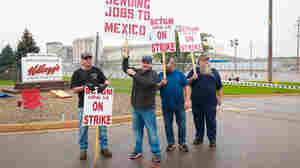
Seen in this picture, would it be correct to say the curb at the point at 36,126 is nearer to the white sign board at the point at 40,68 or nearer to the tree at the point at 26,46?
the white sign board at the point at 40,68

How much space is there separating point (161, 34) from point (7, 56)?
176 ft

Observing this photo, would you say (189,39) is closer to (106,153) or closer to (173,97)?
(173,97)

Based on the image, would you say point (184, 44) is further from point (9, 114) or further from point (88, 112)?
point (9, 114)

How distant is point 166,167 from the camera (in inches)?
176

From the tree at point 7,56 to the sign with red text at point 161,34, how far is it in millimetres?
50797

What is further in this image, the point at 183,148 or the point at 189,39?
the point at 189,39

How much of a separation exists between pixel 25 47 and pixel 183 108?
46.5 metres

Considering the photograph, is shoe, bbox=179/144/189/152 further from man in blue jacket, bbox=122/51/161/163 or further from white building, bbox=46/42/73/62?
white building, bbox=46/42/73/62

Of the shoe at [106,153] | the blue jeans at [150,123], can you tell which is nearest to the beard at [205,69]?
the blue jeans at [150,123]

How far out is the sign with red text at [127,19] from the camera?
493cm

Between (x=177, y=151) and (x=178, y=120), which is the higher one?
(x=178, y=120)

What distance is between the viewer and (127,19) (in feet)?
16.7

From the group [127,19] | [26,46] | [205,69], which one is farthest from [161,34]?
[26,46]

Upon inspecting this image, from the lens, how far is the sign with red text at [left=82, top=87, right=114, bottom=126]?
4.70 metres
